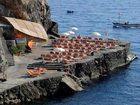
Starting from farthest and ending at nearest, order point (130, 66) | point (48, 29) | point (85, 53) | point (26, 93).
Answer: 1. point (48, 29)
2. point (130, 66)
3. point (85, 53)
4. point (26, 93)

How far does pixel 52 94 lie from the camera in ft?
289

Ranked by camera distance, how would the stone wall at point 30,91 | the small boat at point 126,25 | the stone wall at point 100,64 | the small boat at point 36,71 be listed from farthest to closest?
the small boat at point 126,25, the stone wall at point 100,64, the small boat at point 36,71, the stone wall at point 30,91

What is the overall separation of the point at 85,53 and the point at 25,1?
14735 millimetres

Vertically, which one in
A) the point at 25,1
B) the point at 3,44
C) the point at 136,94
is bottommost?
the point at 136,94

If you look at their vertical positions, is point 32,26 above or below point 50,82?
above

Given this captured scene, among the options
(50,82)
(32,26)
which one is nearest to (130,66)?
(32,26)

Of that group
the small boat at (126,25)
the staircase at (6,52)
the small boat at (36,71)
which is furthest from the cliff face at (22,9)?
the small boat at (126,25)

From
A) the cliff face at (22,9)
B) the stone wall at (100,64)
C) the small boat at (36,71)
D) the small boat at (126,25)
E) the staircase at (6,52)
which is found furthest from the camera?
the small boat at (126,25)

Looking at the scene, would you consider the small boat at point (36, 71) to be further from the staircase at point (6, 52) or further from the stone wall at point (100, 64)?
the stone wall at point (100, 64)

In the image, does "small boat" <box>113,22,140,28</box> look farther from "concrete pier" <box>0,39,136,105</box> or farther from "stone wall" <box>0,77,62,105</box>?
"stone wall" <box>0,77,62,105</box>

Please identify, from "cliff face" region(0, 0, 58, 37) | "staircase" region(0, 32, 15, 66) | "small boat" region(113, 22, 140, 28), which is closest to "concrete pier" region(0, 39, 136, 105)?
"staircase" region(0, 32, 15, 66)

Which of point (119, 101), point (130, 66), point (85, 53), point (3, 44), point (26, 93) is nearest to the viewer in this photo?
point (26, 93)

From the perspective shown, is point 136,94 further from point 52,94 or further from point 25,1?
point 25,1

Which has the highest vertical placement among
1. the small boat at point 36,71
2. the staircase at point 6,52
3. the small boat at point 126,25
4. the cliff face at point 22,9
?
the cliff face at point 22,9
